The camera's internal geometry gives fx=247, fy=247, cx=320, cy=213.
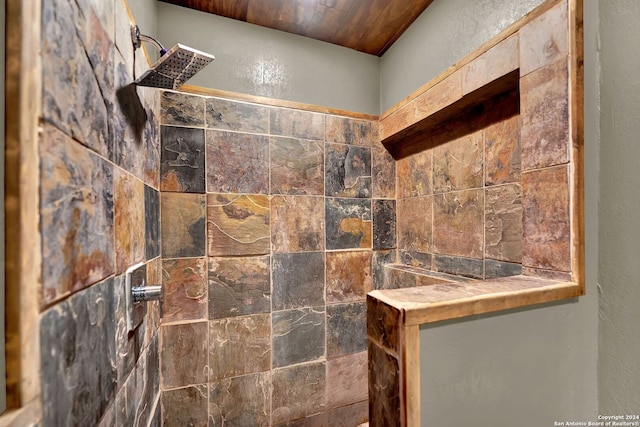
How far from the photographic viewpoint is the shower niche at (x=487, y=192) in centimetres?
57

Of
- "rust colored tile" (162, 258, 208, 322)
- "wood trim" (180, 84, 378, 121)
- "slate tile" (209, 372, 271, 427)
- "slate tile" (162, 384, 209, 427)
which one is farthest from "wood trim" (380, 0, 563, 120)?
"slate tile" (162, 384, 209, 427)

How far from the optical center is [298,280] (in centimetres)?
145

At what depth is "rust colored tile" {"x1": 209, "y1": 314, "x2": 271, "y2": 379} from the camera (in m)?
1.29

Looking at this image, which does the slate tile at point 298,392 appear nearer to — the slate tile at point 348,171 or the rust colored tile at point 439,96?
the slate tile at point 348,171

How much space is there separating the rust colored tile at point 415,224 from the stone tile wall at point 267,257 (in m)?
0.07

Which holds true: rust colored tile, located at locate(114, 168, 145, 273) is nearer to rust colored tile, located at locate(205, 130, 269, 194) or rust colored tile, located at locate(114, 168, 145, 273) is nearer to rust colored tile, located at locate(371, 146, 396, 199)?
rust colored tile, located at locate(205, 130, 269, 194)

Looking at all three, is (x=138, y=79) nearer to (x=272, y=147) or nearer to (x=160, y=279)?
(x=272, y=147)

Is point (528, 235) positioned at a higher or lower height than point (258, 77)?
lower

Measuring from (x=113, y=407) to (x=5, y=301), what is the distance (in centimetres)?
52

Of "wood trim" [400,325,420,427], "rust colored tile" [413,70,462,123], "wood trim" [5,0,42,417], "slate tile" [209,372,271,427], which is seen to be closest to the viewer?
"wood trim" [5,0,42,417]

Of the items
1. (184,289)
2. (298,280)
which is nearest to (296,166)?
(298,280)

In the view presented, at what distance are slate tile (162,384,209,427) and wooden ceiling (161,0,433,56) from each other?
6.45ft

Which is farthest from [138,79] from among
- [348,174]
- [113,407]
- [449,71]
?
[449,71]

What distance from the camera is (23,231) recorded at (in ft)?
1.18
